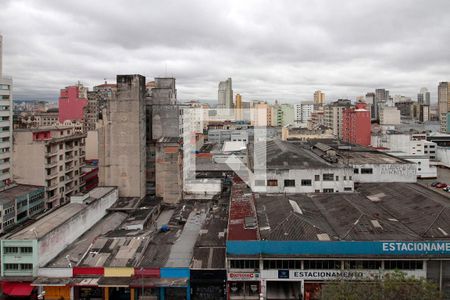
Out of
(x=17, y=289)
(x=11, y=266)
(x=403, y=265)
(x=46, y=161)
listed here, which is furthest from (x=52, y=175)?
(x=403, y=265)

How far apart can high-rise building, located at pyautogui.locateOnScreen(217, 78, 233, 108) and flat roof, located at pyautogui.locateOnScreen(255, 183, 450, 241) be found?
112 m

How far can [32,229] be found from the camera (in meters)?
25.2

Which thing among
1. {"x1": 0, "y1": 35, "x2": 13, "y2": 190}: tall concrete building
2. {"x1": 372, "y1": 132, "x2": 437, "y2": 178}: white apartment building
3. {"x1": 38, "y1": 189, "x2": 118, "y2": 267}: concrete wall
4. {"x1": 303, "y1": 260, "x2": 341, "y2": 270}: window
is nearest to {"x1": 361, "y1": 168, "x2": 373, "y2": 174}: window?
{"x1": 303, "y1": 260, "x2": 341, "y2": 270}: window

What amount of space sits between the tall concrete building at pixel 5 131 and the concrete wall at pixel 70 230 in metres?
10.4

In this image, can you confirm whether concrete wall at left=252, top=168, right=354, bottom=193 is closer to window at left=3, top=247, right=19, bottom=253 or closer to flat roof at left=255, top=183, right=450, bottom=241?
flat roof at left=255, top=183, right=450, bottom=241

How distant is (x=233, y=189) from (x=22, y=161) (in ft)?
62.5

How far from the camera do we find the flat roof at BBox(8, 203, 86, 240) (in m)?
24.2

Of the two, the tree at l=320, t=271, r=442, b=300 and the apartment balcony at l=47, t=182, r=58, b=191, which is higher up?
the apartment balcony at l=47, t=182, r=58, b=191

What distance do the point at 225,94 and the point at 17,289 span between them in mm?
125269

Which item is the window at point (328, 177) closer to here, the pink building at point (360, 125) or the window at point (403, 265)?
the window at point (403, 265)

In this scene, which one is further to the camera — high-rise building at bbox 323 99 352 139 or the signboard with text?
high-rise building at bbox 323 99 352 139

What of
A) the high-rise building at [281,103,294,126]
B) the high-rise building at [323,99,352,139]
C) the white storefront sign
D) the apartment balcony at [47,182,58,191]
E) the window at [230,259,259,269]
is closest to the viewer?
the white storefront sign

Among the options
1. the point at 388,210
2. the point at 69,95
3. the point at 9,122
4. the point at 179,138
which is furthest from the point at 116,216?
the point at 69,95

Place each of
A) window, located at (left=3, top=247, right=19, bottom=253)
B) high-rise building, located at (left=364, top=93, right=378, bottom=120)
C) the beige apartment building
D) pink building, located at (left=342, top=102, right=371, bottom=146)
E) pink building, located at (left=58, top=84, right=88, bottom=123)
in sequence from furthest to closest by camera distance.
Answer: high-rise building, located at (left=364, top=93, right=378, bottom=120)
pink building, located at (left=58, top=84, right=88, bottom=123)
pink building, located at (left=342, top=102, right=371, bottom=146)
the beige apartment building
window, located at (left=3, top=247, right=19, bottom=253)
